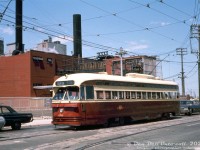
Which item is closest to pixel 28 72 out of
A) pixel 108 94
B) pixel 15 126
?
pixel 15 126

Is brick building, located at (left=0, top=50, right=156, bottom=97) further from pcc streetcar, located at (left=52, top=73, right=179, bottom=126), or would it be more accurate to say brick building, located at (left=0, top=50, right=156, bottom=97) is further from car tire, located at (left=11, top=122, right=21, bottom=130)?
car tire, located at (left=11, top=122, right=21, bottom=130)

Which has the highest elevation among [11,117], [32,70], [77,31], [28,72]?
[77,31]

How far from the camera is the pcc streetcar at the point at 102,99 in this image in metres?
21.2

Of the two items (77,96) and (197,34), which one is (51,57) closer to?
(197,34)

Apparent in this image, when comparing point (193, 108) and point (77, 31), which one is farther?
point (77, 31)

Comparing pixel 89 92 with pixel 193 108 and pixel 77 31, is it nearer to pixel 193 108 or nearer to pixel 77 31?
pixel 193 108

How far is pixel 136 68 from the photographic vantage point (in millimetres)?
73250

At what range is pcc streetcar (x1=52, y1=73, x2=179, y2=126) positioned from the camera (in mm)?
21250

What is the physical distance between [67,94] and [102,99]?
7.48 feet

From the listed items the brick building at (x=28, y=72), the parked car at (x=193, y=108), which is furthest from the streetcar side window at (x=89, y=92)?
the brick building at (x=28, y=72)

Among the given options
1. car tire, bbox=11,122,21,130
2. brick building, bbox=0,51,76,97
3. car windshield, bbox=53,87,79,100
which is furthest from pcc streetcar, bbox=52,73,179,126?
brick building, bbox=0,51,76,97

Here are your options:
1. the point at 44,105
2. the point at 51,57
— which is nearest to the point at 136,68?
the point at 51,57

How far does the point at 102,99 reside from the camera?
893 inches

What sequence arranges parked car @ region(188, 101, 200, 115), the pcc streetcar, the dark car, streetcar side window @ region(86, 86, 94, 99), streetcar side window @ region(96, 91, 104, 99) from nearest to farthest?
the pcc streetcar < streetcar side window @ region(86, 86, 94, 99) < streetcar side window @ region(96, 91, 104, 99) < the dark car < parked car @ region(188, 101, 200, 115)
